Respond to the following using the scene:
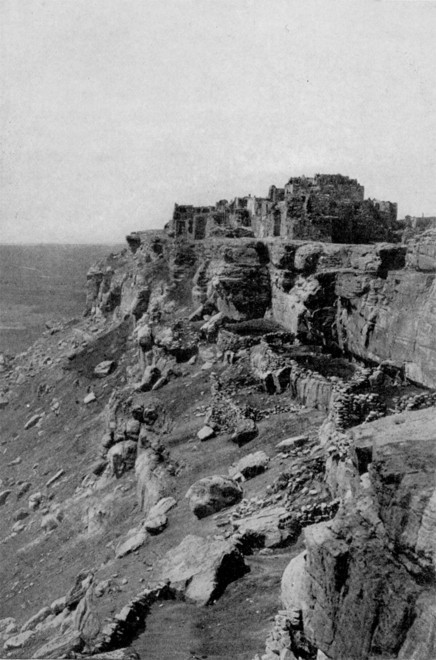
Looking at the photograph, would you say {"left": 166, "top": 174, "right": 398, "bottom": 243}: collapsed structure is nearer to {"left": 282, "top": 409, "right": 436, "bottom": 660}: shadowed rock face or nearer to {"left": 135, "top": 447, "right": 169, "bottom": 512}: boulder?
{"left": 135, "top": 447, "right": 169, "bottom": 512}: boulder

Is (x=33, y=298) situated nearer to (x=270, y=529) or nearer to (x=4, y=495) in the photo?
(x=4, y=495)

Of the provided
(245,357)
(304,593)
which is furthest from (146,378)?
(304,593)

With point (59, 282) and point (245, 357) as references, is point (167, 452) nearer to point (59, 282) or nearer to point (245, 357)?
point (245, 357)

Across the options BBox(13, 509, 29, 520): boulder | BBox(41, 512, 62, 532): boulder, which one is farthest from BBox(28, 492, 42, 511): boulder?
BBox(41, 512, 62, 532): boulder

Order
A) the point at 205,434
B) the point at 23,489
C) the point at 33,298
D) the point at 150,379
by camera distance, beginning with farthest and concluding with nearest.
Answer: the point at 33,298 → the point at 150,379 → the point at 23,489 → the point at 205,434

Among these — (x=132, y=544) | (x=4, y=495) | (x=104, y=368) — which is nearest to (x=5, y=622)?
(x=132, y=544)

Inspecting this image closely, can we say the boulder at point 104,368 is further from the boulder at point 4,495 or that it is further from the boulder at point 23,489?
the boulder at point 4,495
